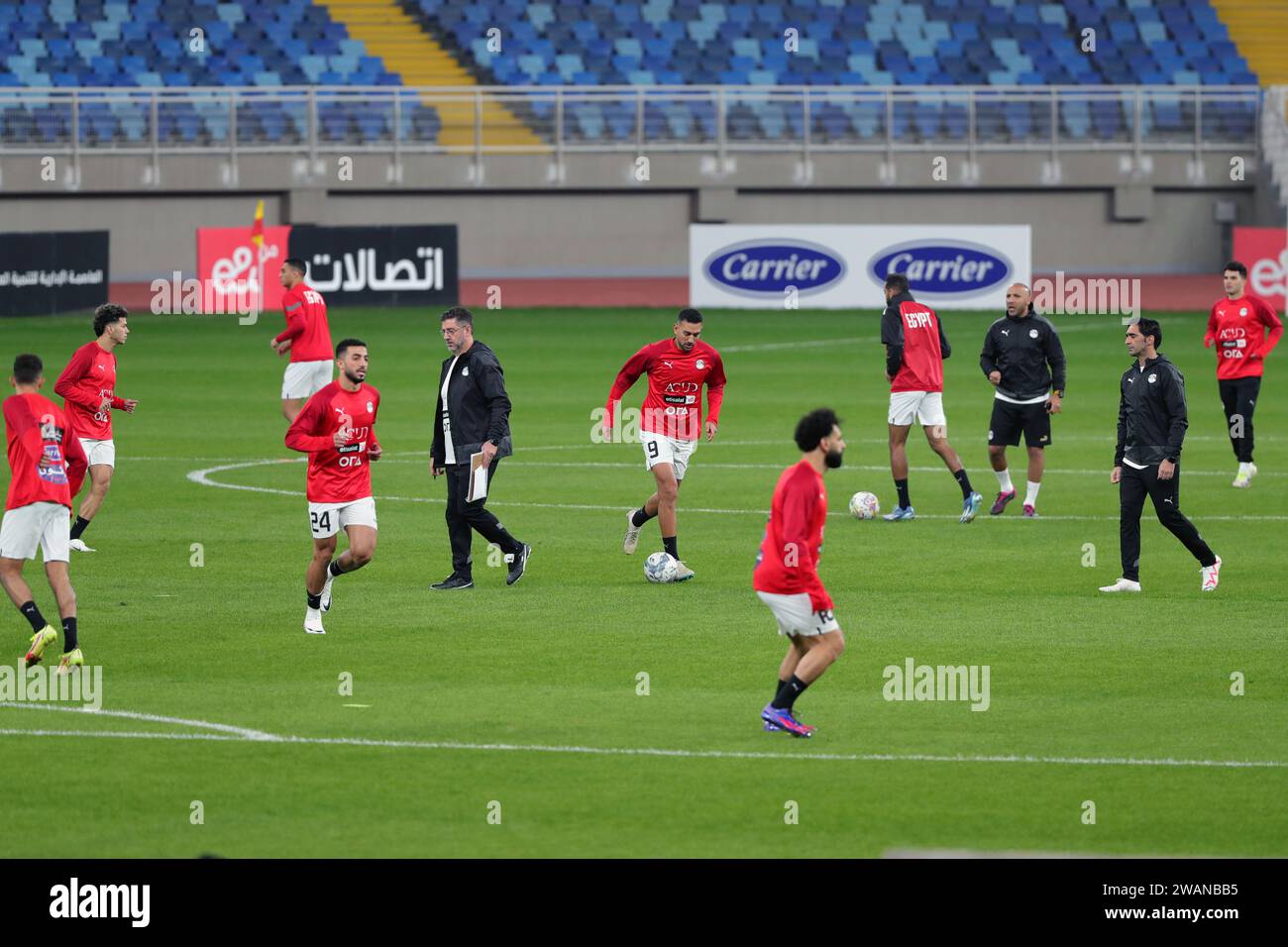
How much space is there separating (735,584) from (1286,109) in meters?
39.2

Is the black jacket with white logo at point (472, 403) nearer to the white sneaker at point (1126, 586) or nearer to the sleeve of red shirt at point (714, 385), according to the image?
the sleeve of red shirt at point (714, 385)

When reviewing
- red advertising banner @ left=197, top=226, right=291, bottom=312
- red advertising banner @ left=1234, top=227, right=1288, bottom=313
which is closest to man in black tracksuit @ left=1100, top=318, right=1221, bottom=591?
red advertising banner @ left=197, top=226, right=291, bottom=312

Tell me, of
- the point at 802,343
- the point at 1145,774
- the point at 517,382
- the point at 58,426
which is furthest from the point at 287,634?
the point at 802,343

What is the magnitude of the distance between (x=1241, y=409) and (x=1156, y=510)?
765 cm

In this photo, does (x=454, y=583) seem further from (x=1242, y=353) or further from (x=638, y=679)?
(x=1242, y=353)

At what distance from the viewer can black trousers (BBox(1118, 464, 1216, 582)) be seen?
52.6 feet

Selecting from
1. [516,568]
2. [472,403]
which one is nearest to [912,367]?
[516,568]

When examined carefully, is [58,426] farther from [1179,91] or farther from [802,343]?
[1179,91]

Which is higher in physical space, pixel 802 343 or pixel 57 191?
pixel 57 191

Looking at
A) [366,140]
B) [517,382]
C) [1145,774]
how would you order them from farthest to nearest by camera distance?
[366,140]
[517,382]
[1145,774]

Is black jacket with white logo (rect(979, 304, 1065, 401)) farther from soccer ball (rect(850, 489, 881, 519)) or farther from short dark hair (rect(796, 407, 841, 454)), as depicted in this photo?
short dark hair (rect(796, 407, 841, 454))

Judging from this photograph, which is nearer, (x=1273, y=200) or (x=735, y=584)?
(x=735, y=584)
